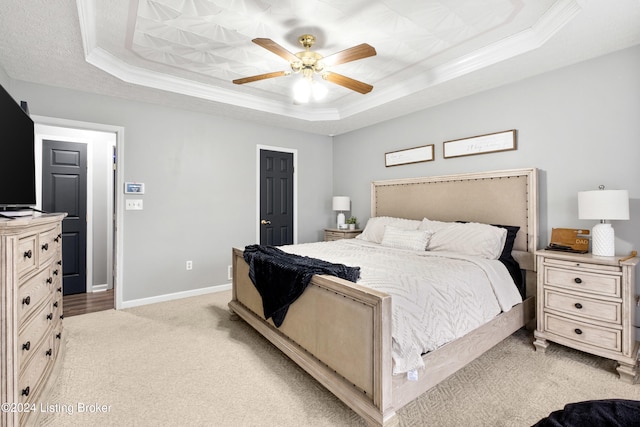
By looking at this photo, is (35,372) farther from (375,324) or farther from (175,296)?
(175,296)

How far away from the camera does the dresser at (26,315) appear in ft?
4.34

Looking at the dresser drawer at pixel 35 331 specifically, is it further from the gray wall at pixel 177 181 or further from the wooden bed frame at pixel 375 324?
the gray wall at pixel 177 181

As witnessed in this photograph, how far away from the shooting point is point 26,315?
1568mm

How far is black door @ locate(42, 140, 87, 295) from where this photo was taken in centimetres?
393

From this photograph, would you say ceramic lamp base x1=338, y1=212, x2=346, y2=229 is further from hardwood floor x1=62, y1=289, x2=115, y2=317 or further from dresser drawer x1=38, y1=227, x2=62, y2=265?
dresser drawer x1=38, y1=227, x2=62, y2=265

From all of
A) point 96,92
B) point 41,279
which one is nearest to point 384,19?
point 41,279

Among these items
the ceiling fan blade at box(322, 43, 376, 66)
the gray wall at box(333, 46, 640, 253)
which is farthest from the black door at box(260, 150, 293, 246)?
the ceiling fan blade at box(322, 43, 376, 66)

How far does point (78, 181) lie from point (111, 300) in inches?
67.2

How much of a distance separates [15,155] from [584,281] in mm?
4033

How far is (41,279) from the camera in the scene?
1826 millimetres

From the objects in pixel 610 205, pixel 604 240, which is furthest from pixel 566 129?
pixel 604 240

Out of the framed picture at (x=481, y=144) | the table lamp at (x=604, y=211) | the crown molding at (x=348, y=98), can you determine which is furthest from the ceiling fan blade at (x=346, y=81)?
the table lamp at (x=604, y=211)

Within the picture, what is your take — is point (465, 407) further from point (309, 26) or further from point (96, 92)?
point (96, 92)

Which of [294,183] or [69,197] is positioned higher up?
[294,183]
